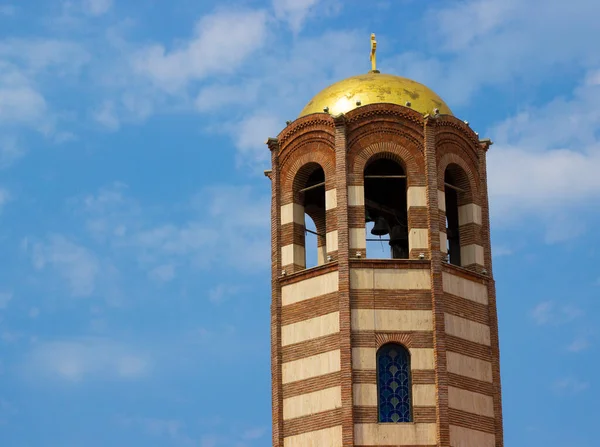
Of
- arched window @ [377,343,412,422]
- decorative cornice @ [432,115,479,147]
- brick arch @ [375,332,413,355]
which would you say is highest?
decorative cornice @ [432,115,479,147]

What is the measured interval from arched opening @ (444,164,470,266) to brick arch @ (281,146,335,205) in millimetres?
3915

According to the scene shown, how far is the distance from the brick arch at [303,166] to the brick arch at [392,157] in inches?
30.7

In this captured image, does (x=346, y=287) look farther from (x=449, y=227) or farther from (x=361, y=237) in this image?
(x=449, y=227)

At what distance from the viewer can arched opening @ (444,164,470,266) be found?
53750 mm

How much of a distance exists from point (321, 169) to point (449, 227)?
493cm

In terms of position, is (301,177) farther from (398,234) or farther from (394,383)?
(394,383)

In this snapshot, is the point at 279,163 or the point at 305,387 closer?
the point at 305,387

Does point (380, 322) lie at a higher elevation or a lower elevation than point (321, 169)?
lower

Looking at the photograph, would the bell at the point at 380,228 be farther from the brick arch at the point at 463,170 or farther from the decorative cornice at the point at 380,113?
the decorative cornice at the point at 380,113

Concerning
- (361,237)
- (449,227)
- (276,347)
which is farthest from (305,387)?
(449,227)

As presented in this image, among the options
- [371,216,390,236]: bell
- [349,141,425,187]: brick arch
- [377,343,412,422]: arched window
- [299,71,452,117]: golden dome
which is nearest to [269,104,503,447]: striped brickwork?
[349,141,425,187]: brick arch

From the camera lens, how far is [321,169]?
5384cm

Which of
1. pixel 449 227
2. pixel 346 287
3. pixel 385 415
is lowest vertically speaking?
pixel 385 415

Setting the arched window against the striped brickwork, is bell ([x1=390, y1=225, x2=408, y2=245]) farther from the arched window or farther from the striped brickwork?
the arched window
